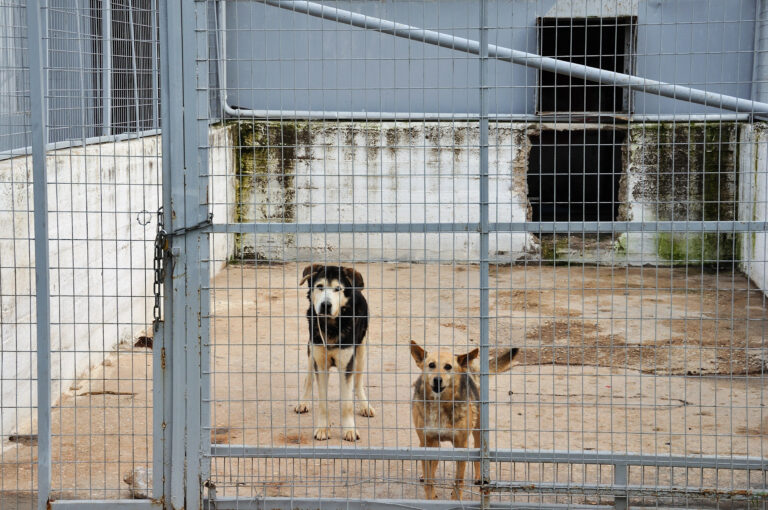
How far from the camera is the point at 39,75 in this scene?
4.75 m

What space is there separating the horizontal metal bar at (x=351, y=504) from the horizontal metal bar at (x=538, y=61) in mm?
2185

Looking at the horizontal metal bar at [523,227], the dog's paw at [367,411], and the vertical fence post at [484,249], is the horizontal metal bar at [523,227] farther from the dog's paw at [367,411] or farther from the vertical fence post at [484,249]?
the dog's paw at [367,411]

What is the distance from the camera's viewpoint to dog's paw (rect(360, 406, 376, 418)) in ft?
24.3

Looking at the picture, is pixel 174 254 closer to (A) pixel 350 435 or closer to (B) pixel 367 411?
(A) pixel 350 435

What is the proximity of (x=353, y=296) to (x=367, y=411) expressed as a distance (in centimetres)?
154

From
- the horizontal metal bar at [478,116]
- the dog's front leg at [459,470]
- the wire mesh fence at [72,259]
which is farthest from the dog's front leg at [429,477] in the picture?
the horizontal metal bar at [478,116]

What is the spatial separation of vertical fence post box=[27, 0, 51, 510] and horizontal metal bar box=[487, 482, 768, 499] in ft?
7.48

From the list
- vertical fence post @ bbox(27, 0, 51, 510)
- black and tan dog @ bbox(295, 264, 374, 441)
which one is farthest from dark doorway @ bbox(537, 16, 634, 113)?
vertical fence post @ bbox(27, 0, 51, 510)

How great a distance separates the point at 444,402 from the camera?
538 cm

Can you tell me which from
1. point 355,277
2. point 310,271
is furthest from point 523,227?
point 310,271

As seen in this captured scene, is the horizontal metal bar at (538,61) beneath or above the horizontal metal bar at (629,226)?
above

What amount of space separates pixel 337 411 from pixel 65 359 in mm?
2336

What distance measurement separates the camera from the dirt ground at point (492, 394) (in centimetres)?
514

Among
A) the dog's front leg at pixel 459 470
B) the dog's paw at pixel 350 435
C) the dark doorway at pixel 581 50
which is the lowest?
the dog's paw at pixel 350 435
